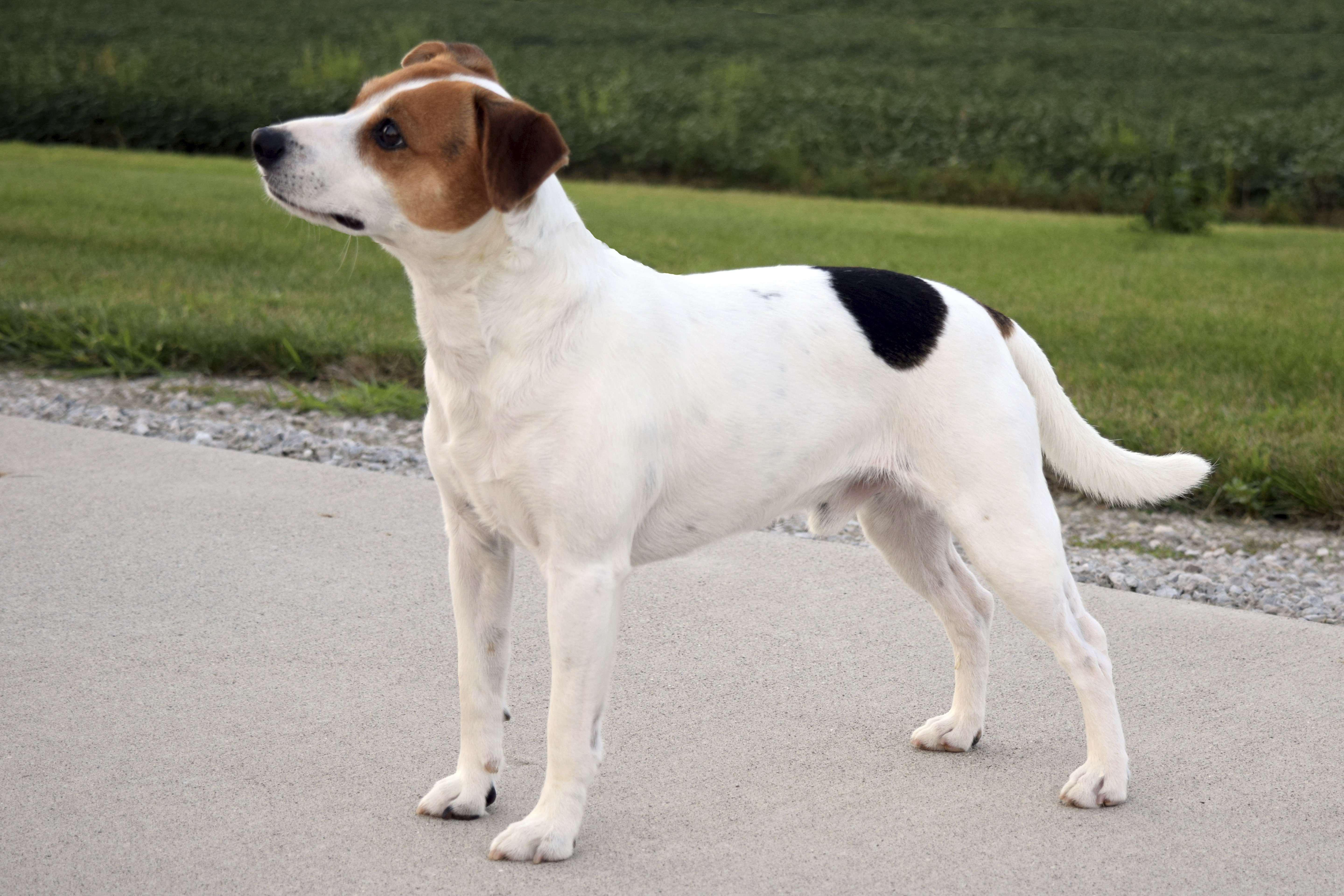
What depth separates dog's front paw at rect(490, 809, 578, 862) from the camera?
2562 mm

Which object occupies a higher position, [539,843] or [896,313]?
[896,313]

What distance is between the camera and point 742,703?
336 centimetres

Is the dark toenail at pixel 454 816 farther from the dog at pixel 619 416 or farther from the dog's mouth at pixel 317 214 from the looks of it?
the dog's mouth at pixel 317 214

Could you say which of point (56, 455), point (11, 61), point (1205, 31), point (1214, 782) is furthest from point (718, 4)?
point (1214, 782)

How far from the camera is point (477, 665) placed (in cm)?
276

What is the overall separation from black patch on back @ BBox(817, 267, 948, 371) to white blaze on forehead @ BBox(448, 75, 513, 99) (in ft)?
2.70

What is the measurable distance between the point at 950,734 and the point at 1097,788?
378 millimetres

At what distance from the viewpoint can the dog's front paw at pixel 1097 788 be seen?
2.84 metres

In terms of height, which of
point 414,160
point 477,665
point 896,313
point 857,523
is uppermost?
point 414,160

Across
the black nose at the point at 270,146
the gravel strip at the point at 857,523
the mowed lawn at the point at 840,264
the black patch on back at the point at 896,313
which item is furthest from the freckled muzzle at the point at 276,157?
the mowed lawn at the point at 840,264

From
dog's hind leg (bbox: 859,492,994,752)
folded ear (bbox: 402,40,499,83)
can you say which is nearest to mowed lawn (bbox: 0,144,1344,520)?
dog's hind leg (bbox: 859,492,994,752)

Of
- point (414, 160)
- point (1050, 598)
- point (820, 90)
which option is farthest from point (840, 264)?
point (820, 90)

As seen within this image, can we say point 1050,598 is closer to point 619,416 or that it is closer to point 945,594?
point 945,594

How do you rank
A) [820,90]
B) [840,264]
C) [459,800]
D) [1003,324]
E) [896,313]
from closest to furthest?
[459,800] → [896,313] → [1003,324] → [840,264] → [820,90]
